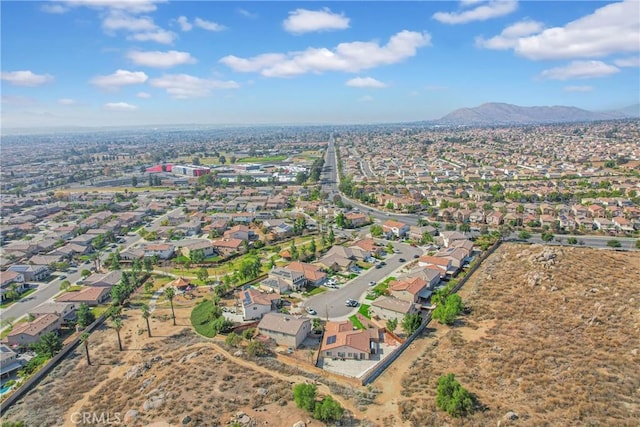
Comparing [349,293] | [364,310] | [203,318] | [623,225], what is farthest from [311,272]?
[623,225]

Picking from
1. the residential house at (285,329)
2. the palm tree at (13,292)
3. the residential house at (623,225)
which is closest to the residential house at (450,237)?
the residential house at (623,225)

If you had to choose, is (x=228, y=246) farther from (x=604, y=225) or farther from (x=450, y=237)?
(x=604, y=225)

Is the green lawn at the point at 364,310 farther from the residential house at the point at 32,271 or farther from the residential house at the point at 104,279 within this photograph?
the residential house at the point at 32,271

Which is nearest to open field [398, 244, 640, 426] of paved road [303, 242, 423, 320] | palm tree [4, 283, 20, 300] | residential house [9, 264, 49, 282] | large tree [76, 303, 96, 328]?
paved road [303, 242, 423, 320]

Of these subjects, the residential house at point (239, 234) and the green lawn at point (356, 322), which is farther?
the residential house at point (239, 234)

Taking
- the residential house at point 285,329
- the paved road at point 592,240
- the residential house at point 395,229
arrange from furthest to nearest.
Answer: the residential house at point 395,229, the paved road at point 592,240, the residential house at point 285,329
